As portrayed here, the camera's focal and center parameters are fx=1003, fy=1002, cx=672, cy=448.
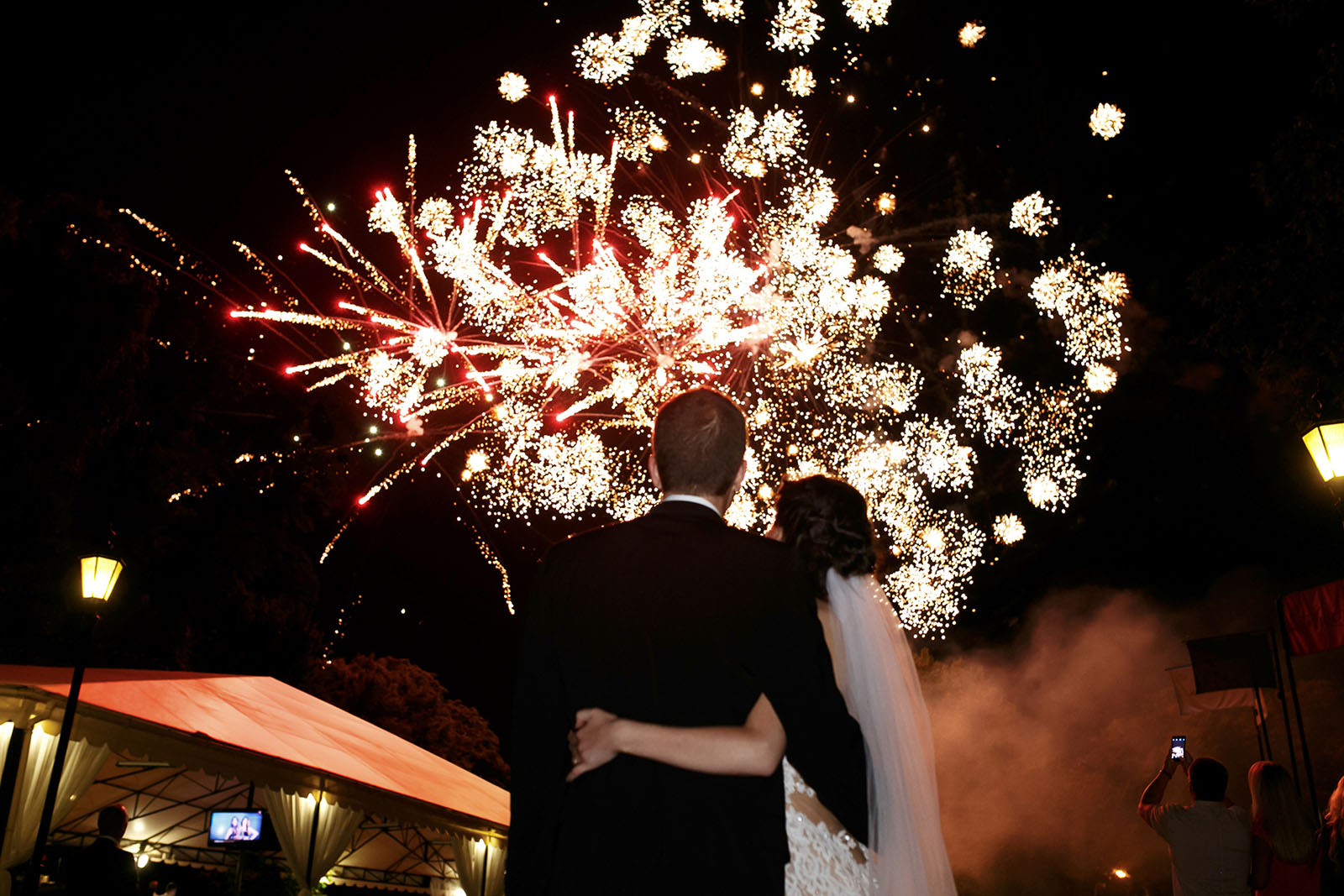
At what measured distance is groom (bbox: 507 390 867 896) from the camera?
6.30 ft

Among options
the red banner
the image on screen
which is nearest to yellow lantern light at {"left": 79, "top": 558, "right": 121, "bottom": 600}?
the image on screen

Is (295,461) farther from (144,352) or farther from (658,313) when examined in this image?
(658,313)

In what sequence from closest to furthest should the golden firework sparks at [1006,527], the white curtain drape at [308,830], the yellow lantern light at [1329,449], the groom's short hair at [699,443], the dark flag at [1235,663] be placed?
the groom's short hair at [699,443]
the yellow lantern light at [1329,449]
the dark flag at [1235,663]
the white curtain drape at [308,830]
the golden firework sparks at [1006,527]

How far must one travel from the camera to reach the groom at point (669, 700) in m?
1.92

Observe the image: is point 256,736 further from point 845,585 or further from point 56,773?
point 845,585

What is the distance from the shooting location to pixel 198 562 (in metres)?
19.3

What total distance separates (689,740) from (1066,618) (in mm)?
28167

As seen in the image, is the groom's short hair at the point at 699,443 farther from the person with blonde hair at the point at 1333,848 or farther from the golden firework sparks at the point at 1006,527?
the golden firework sparks at the point at 1006,527

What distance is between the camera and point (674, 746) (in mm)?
1908

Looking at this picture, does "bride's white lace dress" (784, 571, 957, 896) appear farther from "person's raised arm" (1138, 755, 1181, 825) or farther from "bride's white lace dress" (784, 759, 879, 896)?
"person's raised arm" (1138, 755, 1181, 825)

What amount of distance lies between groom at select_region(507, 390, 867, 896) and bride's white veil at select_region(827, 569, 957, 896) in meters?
1.00

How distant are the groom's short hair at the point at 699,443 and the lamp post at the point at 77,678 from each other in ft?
23.9

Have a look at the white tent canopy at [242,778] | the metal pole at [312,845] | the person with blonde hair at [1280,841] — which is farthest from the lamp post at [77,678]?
the person with blonde hair at [1280,841]

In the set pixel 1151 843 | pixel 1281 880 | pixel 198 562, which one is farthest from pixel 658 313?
pixel 1151 843
